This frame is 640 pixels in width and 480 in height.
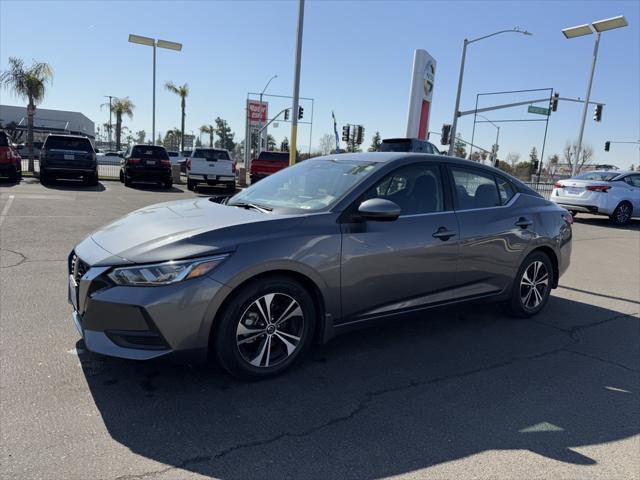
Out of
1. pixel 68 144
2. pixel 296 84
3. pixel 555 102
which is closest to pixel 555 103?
pixel 555 102

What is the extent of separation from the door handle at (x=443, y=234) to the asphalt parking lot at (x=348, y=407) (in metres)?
0.66

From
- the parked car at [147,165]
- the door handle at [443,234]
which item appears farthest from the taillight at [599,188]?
the parked car at [147,165]

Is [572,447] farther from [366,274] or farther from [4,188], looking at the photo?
[4,188]

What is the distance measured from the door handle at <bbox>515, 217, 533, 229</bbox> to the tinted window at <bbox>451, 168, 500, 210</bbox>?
289mm

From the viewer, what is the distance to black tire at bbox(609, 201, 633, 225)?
14922 millimetres

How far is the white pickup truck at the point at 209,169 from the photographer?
18484 mm

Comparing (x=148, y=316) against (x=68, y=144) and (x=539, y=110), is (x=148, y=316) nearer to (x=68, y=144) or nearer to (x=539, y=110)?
(x=68, y=144)

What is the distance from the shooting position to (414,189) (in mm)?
4207

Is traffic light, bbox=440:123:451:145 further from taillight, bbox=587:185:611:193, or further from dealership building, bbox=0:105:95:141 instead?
dealership building, bbox=0:105:95:141

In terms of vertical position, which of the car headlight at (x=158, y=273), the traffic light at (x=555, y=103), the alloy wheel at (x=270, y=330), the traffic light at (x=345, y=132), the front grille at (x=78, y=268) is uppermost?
the traffic light at (x=555, y=103)

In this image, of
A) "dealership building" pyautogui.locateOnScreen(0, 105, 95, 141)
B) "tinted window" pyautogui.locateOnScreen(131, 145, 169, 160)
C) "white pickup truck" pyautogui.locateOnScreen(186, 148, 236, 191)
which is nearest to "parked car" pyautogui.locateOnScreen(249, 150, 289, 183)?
"white pickup truck" pyautogui.locateOnScreen(186, 148, 236, 191)

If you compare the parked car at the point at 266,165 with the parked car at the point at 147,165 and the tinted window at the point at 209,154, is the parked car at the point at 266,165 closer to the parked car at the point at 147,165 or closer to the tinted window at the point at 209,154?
the tinted window at the point at 209,154

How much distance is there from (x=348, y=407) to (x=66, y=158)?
55.1 ft

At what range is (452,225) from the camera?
14.0 feet
